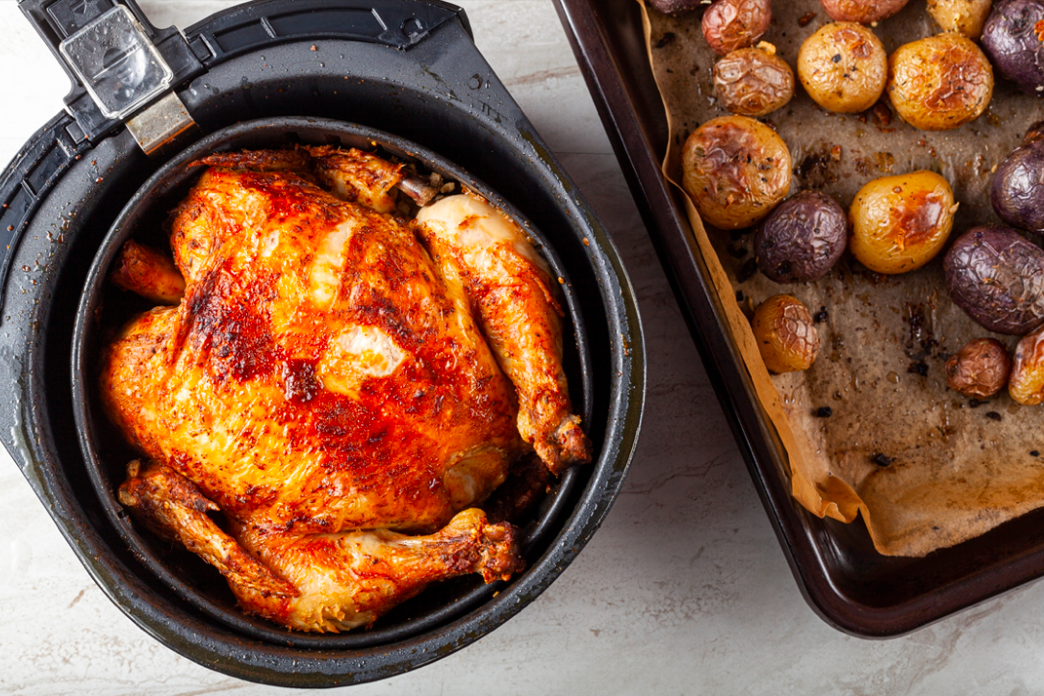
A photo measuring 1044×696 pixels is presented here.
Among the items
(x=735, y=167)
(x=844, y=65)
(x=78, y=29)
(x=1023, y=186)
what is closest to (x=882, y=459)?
(x=1023, y=186)

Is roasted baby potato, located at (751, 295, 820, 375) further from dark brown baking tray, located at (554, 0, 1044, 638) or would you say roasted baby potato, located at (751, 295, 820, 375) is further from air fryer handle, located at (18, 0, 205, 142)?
air fryer handle, located at (18, 0, 205, 142)

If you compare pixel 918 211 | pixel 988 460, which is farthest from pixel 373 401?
pixel 988 460

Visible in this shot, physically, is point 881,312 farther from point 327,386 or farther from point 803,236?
point 327,386

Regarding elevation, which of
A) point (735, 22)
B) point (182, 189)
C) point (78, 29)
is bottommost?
point (735, 22)

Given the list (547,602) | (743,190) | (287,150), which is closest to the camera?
(287,150)

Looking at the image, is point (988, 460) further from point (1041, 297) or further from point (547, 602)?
point (547, 602)

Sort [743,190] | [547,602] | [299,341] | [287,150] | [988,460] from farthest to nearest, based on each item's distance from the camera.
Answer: [547,602], [988,460], [743,190], [287,150], [299,341]
